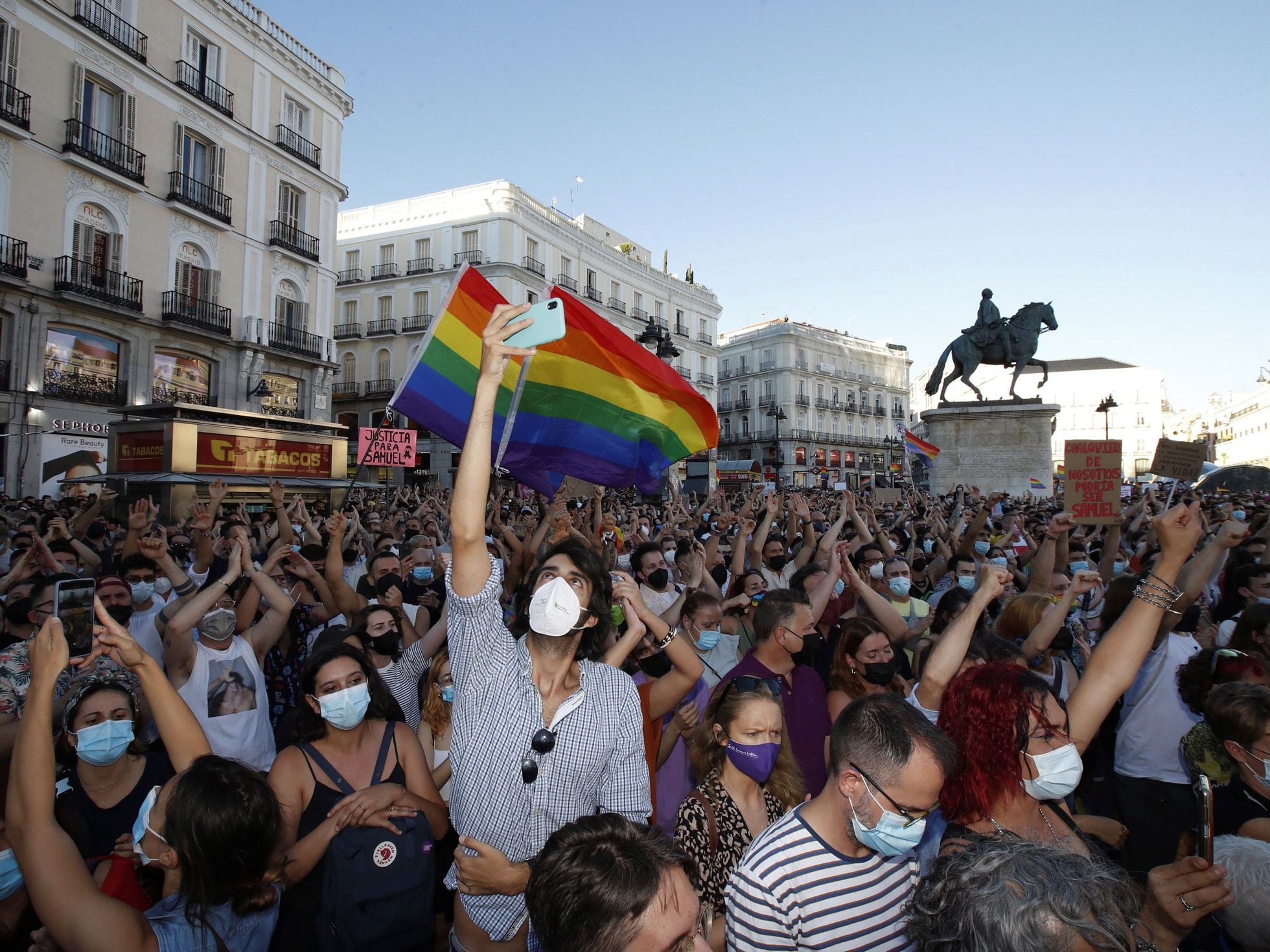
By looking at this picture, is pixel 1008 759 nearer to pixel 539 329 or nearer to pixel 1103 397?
pixel 539 329

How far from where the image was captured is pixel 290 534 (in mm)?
6406

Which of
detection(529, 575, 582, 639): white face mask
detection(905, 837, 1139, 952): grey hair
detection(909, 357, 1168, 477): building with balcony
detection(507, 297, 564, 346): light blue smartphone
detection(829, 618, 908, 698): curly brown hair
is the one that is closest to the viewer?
detection(905, 837, 1139, 952): grey hair

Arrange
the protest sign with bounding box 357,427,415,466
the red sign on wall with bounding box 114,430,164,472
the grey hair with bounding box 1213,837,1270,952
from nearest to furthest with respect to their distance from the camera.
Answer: the grey hair with bounding box 1213,837,1270,952 < the protest sign with bounding box 357,427,415,466 < the red sign on wall with bounding box 114,430,164,472

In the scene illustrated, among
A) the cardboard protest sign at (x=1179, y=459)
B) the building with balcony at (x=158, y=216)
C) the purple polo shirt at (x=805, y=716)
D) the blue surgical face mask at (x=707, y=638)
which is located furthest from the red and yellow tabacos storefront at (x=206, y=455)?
the cardboard protest sign at (x=1179, y=459)

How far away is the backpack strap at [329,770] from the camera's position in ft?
8.48

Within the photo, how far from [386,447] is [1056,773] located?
11.2m

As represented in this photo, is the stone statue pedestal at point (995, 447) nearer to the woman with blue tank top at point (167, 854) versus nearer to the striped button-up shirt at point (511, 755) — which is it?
the striped button-up shirt at point (511, 755)

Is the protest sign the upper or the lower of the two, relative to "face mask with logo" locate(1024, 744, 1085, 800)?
→ upper

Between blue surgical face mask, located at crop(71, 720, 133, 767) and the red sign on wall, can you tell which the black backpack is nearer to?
blue surgical face mask, located at crop(71, 720, 133, 767)

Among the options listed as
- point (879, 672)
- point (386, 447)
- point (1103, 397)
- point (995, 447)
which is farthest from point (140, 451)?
point (1103, 397)

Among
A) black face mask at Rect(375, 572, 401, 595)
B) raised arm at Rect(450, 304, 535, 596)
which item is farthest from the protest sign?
raised arm at Rect(450, 304, 535, 596)

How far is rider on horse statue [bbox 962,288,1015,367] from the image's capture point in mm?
21578

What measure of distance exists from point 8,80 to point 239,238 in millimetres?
6785

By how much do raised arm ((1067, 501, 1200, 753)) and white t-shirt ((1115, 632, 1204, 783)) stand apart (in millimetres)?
1180
